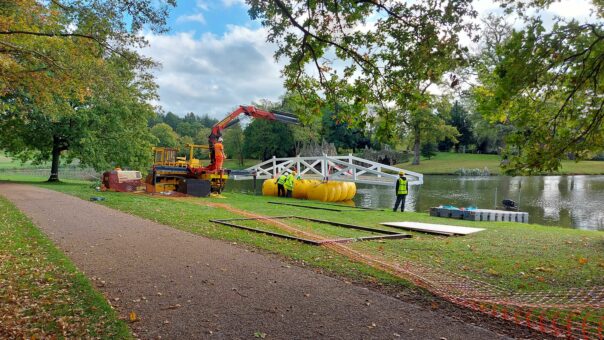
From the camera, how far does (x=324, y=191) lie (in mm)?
26141

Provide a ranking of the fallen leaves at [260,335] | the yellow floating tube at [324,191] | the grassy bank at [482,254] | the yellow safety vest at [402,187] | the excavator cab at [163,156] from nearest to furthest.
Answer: the fallen leaves at [260,335], the grassy bank at [482,254], the yellow safety vest at [402,187], the yellow floating tube at [324,191], the excavator cab at [163,156]

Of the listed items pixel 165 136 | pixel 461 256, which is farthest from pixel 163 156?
pixel 165 136

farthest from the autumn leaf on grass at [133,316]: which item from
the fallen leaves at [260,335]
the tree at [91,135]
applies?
the tree at [91,135]

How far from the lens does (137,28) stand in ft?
32.1

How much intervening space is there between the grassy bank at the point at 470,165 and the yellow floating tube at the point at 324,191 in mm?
30660

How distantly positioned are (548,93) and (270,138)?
77234 millimetres

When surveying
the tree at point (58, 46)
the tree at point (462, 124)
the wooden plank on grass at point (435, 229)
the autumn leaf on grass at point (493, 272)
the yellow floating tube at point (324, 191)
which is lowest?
the autumn leaf on grass at point (493, 272)

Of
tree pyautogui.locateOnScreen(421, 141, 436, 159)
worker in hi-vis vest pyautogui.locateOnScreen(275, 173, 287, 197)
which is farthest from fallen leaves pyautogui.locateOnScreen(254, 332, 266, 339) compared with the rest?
tree pyautogui.locateOnScreen(421, 141, 436, 159)

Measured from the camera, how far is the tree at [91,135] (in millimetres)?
31141

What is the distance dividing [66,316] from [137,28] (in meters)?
6.97

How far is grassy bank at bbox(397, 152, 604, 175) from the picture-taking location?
53.9 meters

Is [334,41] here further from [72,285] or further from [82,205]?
[82,205]

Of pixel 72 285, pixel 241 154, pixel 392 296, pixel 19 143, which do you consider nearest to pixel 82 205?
pixel 72 285

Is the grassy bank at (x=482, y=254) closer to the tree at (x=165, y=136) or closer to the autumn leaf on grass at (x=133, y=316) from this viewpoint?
the autumn leaf on grass at (x=133, y=316)
